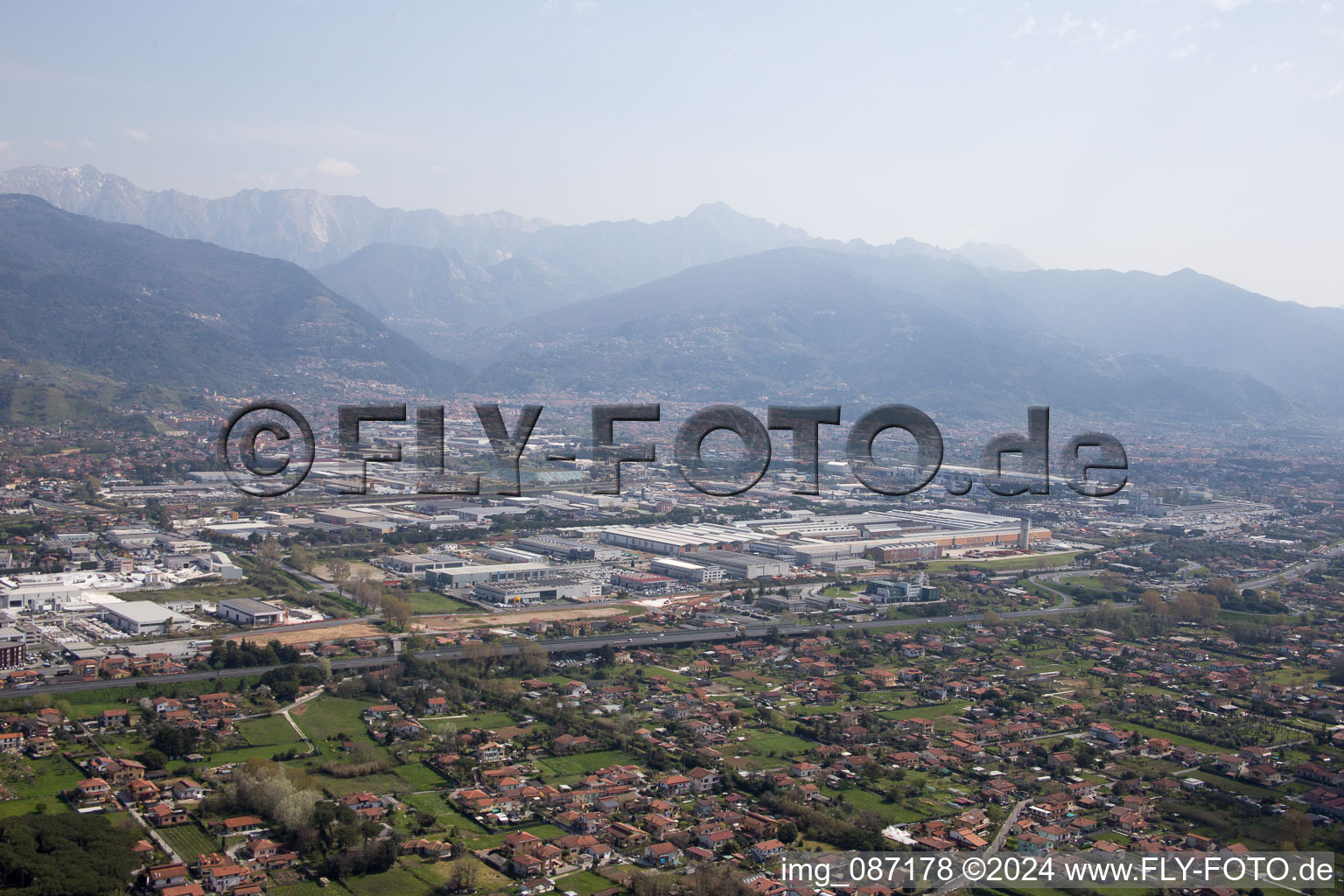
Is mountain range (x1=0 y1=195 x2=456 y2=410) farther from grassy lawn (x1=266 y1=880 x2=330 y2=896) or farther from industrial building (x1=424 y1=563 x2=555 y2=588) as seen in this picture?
grassy lawn (x1=266 y1=880 x2=330 y2=896)

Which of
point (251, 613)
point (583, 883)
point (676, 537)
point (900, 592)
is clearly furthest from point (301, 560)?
point (583, 883)

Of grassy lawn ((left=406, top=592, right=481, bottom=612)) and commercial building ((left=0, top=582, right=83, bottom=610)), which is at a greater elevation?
commercial building ((left=0, top=582, right=83, bottom=610))

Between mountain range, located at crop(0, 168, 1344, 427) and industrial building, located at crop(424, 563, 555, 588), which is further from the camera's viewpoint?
mountain range, located at crop(0, 168, 1344, 427)

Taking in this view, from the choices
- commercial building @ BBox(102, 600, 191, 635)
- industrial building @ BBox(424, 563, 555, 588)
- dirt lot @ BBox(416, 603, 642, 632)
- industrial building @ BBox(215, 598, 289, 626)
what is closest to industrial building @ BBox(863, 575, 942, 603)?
dirt lot @ BBox(416, 603, 642, 632)

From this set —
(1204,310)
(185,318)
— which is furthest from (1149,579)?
(1204,310)

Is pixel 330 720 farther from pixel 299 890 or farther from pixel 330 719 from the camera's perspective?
pixel 299 890

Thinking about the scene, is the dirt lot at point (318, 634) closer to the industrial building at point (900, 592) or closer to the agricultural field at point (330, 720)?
the agricultural field at point (330, 720)

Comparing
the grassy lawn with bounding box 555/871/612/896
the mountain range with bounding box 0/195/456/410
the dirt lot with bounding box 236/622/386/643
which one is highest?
the mountain range with bounding box 0/195/456/410
